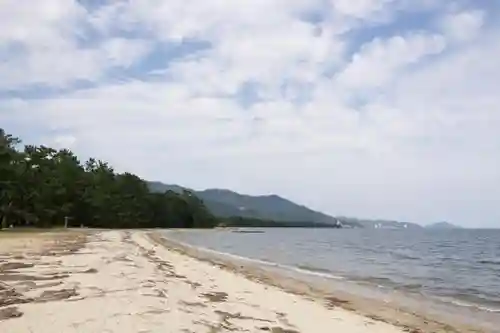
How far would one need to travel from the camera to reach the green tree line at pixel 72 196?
66450 mm

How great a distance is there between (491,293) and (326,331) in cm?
1449

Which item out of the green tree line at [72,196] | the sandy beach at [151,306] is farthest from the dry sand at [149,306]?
the green tree line at [72,196]

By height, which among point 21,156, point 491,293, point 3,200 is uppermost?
point 21,156

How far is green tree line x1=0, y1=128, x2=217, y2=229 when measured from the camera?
66450 mm

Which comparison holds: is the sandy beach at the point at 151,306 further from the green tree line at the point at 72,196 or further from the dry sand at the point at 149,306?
the green tree line at the point at 72,196

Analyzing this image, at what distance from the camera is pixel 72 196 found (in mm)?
94312

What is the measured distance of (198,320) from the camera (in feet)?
33.5

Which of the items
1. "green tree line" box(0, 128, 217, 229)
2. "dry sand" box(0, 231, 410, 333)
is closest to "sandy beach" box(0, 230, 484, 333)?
"dry sand" box(0, 231, 410, 333)

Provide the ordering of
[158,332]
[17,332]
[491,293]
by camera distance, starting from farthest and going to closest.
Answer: [491,293]
[158,332]
[17,332]

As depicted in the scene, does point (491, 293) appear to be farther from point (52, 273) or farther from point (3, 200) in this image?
point (3, 200)

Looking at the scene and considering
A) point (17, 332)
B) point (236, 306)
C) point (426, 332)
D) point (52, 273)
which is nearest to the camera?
point (17, 332)

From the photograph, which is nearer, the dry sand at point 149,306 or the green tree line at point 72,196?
Result: the dry sand at point 149,306

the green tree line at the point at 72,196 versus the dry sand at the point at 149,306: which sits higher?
the green tree line at the point at 72,196

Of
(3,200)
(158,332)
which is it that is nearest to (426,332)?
(158,332)
